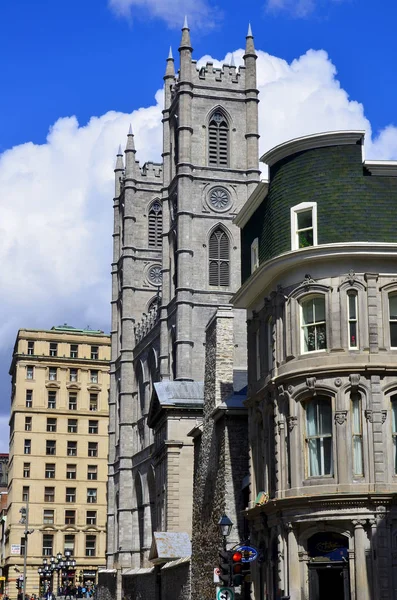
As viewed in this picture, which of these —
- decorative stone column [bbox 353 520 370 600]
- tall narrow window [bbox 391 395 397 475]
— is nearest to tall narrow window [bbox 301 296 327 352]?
tall narrow window [bbox 391 395 397 475]

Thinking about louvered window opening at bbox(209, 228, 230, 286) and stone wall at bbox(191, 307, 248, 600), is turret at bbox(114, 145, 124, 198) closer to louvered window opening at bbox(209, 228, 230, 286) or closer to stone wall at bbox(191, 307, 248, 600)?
louvered window opening at bbox(209, 228, 230, 286)

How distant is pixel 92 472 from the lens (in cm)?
12988

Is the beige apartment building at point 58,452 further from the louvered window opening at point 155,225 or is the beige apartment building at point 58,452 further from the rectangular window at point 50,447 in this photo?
the louvered window opening at point 155,225

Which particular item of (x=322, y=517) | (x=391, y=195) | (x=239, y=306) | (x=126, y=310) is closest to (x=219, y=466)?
(x=239, y=306)

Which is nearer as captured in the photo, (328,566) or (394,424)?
(328,566)

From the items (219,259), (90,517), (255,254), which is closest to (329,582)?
(255,254)

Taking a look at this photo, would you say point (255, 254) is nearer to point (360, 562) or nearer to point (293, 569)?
point (293, 569)

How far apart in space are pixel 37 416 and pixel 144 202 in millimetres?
32682

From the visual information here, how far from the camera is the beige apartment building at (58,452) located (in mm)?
123625

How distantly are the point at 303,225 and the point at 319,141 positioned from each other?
9.35 ft

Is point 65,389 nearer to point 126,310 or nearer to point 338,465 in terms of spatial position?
point 126,310

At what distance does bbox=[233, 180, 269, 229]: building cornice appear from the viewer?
131 feet

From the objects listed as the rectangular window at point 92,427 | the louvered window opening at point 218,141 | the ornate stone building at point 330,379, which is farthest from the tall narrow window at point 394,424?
the rectangular window at point 92,427

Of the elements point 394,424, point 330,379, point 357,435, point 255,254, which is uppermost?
point 255,254
